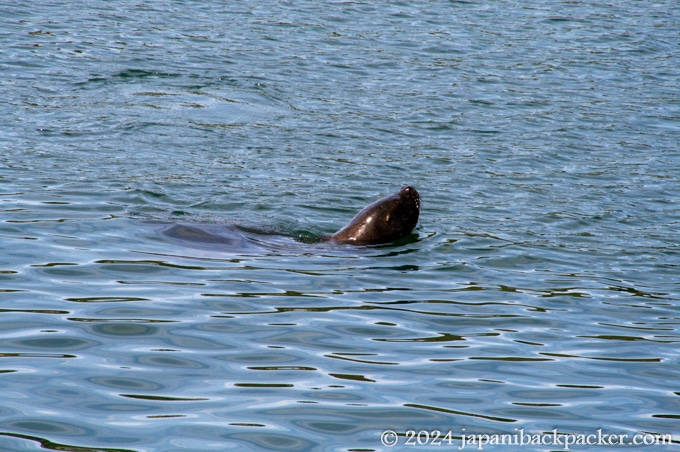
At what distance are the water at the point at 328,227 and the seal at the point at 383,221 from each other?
22cm

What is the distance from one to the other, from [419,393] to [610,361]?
1.41 m

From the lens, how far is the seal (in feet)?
28.8

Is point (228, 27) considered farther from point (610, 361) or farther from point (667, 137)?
point (610, 361)

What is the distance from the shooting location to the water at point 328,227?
17.1 ft

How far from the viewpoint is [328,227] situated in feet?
30.6

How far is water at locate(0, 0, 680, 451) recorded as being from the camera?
5.22 meters

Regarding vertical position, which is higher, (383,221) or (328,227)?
(383,221)

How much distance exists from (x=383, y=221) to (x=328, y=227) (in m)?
0.68

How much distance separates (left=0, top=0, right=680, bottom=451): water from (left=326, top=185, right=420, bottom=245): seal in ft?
0.71

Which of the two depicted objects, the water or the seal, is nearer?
the water

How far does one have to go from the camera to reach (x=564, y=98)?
14.3 metres

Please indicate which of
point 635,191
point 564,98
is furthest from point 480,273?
point 564,98

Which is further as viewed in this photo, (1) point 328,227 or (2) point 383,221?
(1) point 328,227

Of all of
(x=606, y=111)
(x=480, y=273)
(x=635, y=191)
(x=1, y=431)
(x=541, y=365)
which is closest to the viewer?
(x=1, y=431)
